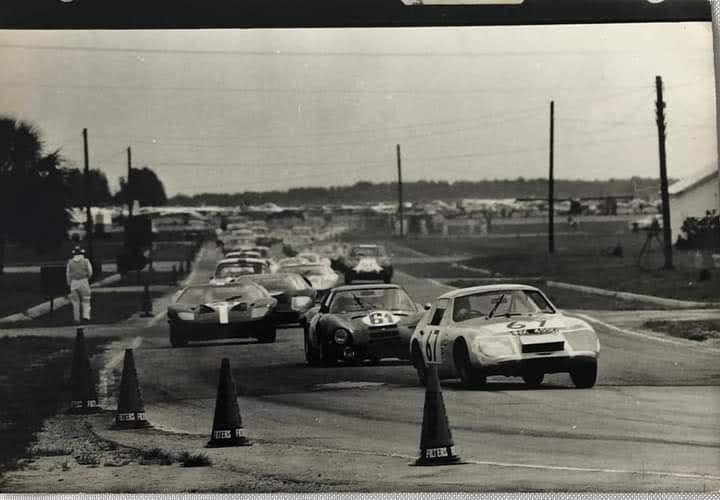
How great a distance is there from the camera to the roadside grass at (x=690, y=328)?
6453 mm

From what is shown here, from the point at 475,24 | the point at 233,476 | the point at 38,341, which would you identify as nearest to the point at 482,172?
the point at 475,24

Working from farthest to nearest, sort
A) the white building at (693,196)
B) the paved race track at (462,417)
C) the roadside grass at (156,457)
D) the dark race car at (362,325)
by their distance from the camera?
the dark race car at (362,325), the white building at (693,196), the roadside grass at (156,457), the paved race track at (462,417)

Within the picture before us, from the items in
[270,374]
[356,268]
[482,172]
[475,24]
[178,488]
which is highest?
[475,24]

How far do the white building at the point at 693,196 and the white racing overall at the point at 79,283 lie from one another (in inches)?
114

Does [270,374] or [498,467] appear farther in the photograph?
[270,374]

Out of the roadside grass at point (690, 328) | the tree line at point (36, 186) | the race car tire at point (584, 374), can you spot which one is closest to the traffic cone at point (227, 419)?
the tree line at point (36, 186)

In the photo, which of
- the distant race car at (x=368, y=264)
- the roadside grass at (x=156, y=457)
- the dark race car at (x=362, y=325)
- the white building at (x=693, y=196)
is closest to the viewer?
the roadside grass at (x=156, y=457)

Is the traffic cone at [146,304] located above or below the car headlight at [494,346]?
above

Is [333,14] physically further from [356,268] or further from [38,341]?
[38,341]

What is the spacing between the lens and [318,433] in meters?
6.25

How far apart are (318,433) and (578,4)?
2.45 meters

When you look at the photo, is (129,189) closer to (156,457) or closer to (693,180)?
Answer: (156,457)

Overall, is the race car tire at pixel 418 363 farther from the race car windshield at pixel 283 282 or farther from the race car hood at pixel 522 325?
the race car windshield at pixel 283 282

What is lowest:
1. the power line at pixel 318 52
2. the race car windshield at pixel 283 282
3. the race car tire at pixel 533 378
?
the race car tire at pixel 533 378
